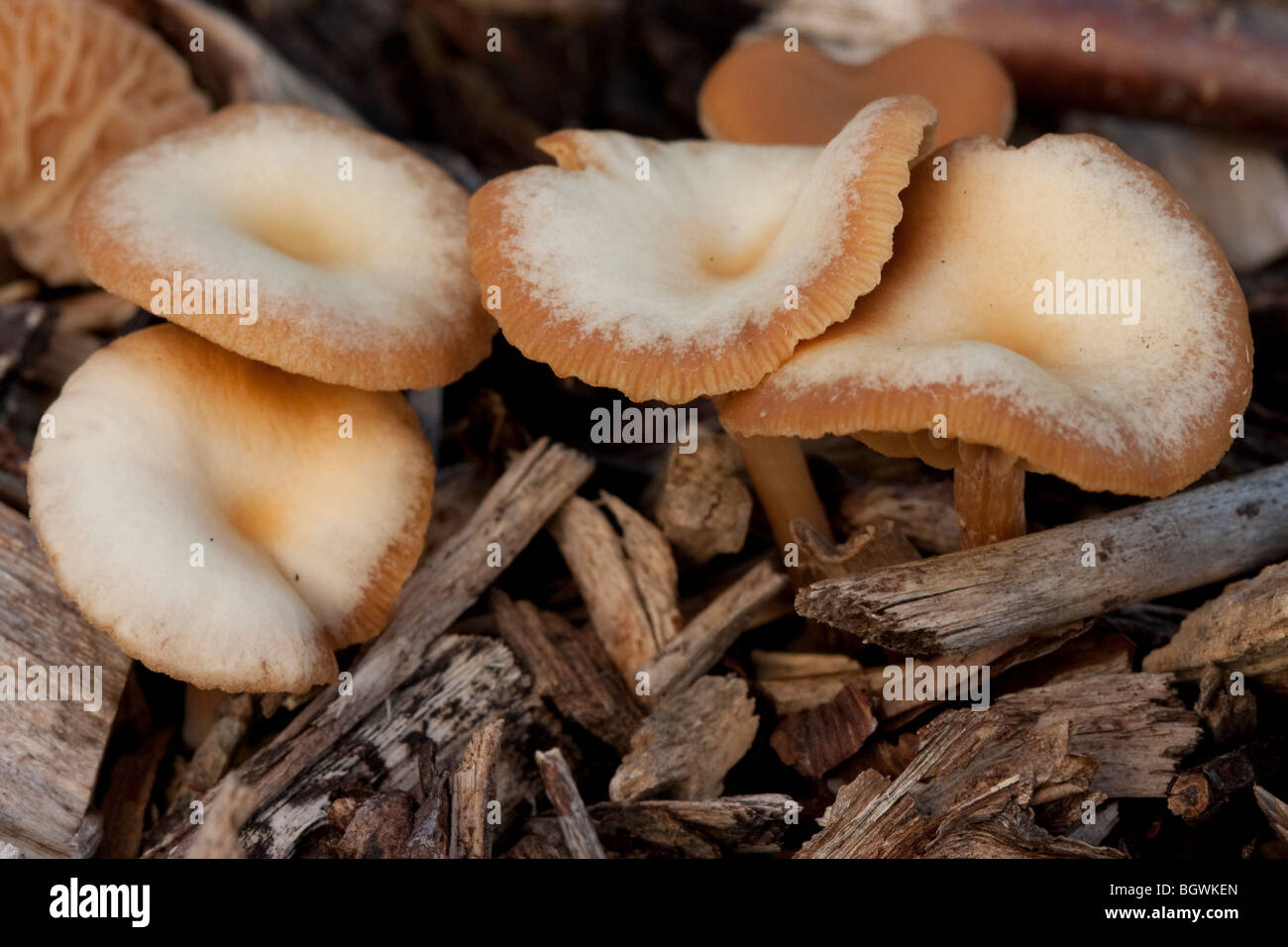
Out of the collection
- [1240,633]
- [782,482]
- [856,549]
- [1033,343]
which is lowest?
[1240,633]

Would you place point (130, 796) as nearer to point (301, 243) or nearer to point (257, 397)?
point (257, 397)

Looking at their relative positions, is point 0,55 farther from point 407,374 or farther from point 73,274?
point 407,374

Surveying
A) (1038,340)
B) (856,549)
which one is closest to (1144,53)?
(1038,340)

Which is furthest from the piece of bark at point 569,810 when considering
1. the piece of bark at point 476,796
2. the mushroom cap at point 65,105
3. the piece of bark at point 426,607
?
the mushroom cap at point 65,105

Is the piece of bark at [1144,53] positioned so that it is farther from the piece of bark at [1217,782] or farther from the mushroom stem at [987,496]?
the piece of bark at [1217,782]

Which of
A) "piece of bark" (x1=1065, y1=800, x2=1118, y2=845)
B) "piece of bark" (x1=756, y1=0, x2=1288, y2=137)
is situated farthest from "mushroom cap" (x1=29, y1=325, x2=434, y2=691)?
"piece of bark" (x1=756, y1=0, x2=1288, y2=137)

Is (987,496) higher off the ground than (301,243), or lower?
lower
